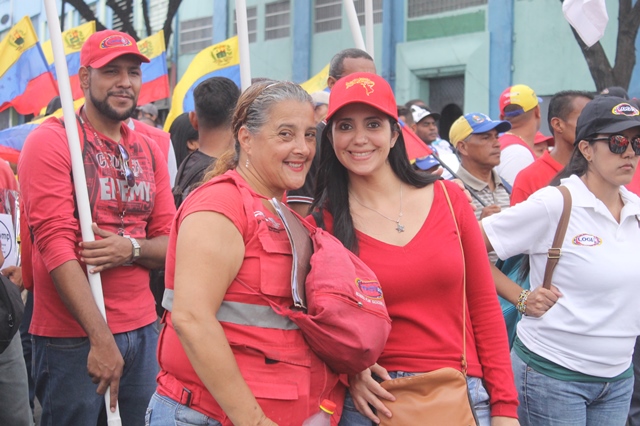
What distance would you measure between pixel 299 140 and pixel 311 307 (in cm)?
59

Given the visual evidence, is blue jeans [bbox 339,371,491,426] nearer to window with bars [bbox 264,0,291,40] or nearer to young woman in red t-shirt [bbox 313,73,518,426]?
young woman in red t-shirt [bbox 313,73,518,426]

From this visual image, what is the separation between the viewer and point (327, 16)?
19.5m

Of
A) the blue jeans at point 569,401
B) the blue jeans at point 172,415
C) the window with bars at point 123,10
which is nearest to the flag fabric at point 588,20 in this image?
the blue jeans at point 569,401

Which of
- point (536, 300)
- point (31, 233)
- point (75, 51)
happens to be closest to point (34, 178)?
point (31, 233)

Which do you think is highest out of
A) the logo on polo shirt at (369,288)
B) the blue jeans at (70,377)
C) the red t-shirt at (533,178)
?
the logo on polo shirt at (369,288)

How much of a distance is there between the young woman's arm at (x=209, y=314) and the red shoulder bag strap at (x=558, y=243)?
5.54ft

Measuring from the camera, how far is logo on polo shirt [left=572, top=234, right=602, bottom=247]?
342 centimetres

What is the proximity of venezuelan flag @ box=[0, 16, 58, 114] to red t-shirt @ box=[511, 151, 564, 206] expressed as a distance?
5508 mm

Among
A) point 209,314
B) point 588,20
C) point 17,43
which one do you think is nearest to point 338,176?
point 209,314

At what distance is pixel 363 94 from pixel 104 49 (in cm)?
144

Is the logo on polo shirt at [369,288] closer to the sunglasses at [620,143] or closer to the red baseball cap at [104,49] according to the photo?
the sunglasses at [620,143]

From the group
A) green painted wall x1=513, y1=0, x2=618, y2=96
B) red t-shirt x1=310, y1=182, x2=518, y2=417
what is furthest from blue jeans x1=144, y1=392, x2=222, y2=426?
green painted wall x1=513, y1=0, x2=618, y2=96

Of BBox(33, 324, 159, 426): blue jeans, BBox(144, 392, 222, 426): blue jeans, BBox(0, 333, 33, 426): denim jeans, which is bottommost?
BBox(0, 333, 33, 426): denim jeans

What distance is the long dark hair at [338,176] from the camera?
2.96 m
